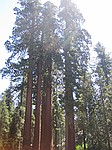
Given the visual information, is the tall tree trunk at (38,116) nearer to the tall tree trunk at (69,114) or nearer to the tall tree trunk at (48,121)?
the tall tree trunk at (48,121)

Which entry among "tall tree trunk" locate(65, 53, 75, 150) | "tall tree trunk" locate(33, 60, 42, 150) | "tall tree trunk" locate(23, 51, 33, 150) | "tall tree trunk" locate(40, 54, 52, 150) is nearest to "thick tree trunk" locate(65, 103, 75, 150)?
"tall tree trunk" locate(65, 53, 75, 150)

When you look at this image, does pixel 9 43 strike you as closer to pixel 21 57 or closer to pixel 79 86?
pixel 21 57

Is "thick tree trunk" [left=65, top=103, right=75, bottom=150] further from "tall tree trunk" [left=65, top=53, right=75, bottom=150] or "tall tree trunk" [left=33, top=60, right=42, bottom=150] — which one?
"tall tree trunk" [left=33, top=60, right=42, bottom=150]

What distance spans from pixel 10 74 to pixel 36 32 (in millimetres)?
5299

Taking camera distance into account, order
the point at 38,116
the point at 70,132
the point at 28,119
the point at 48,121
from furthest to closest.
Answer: the point at 38,116 → the point at 48,121 → the point at 70,132 → the point at 28,119

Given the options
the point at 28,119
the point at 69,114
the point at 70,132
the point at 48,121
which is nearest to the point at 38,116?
the point at 48,121

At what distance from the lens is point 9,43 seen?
85.9 ft

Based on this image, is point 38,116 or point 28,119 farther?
point 38,116

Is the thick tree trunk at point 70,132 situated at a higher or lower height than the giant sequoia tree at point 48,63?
lower

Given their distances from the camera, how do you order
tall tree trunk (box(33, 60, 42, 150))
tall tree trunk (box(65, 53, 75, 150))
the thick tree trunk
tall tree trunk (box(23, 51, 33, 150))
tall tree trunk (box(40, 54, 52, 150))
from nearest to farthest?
tall tree trunk (box(23, 51, 33, 150))
tall tree trunk (box(40, 54, 52, 150))
tall tree trunk (box(33, 60, 42, 150))
the thick tree trunk
tall tree trunk (box(65, 53, 75, 150))

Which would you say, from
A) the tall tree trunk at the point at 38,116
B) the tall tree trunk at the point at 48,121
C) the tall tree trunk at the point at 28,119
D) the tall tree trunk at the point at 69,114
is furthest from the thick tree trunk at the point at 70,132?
the tall tree trunk at the point at 28,119

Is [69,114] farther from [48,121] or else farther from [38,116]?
[38,116]

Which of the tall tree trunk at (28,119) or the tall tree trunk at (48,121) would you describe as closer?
the tall tree trunk at (28,119)

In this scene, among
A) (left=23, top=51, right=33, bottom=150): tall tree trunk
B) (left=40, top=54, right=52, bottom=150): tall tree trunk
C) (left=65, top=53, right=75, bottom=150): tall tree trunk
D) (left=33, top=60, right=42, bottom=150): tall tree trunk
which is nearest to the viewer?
(left=23, top=51, right=33, bottom=150): tall tree trunk
